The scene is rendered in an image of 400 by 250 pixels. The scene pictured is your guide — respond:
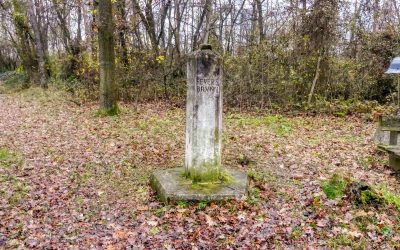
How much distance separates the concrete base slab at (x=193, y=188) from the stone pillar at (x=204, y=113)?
20 centimetres

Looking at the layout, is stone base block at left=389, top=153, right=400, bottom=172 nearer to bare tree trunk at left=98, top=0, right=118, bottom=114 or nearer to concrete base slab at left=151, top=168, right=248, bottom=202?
concrete base slab at left=151, top=168, right=248, bottom=202

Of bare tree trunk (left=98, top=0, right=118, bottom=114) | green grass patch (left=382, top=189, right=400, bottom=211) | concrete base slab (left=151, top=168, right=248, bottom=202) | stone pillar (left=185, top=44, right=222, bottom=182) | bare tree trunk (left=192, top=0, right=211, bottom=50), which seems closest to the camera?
green grass patch (left=382, top=189, right=400, bottom=211)

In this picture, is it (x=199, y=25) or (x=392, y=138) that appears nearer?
(x=392, y=138)

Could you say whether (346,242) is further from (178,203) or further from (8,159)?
(8,159)

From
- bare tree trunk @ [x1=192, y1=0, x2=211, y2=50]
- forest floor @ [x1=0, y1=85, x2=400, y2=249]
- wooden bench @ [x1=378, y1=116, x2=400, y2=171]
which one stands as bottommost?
forest floor @ [x1=0, y1=85, x2=400, y2=249]

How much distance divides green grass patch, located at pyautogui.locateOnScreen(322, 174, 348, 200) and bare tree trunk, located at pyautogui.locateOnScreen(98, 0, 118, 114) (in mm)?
8445

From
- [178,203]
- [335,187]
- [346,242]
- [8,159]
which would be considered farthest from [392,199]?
[8,159]

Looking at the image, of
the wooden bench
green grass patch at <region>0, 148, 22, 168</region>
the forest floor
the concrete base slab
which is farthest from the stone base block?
green grass patch at <region>0, 148, 22, 168</region>

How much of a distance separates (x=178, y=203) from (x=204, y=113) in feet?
4.87

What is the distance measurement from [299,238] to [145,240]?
2.05 metres

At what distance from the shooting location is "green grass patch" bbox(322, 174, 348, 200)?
19.1ft

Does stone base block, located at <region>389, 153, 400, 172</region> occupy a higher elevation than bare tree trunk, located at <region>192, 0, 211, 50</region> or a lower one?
lower

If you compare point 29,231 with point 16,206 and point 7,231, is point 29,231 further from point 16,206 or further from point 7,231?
point 16,206

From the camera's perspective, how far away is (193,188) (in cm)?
598
